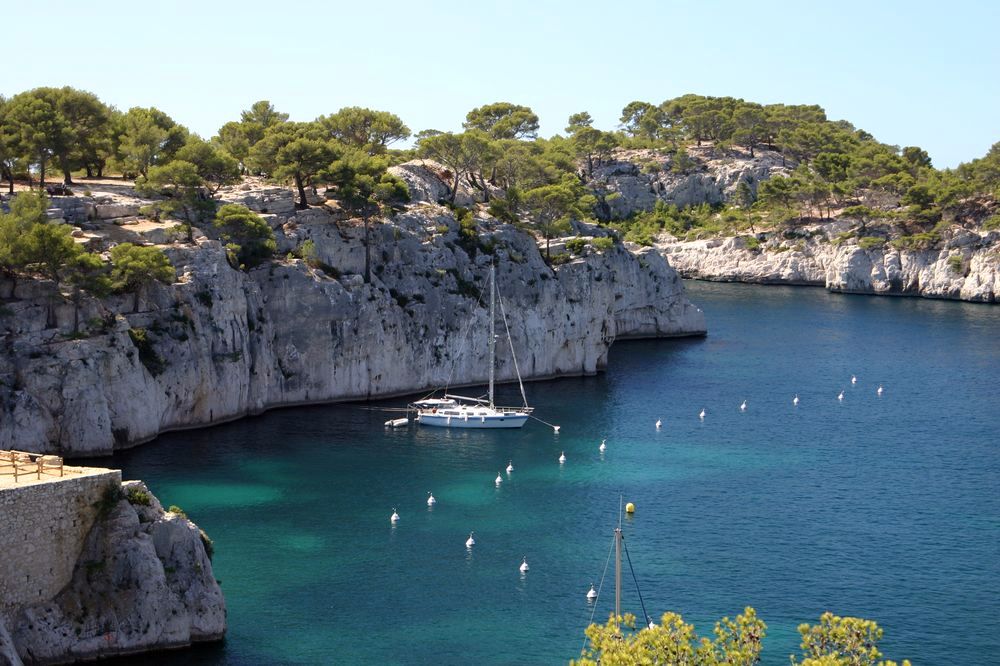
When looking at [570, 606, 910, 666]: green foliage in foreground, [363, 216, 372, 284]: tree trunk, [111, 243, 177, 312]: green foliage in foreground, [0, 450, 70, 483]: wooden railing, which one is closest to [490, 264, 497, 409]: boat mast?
[363, 216, 372, 284]: tree trunk

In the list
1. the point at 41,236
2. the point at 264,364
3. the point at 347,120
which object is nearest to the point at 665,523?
the point at 264,364

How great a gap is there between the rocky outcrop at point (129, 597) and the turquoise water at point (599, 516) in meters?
2.03

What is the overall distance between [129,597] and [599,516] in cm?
3279

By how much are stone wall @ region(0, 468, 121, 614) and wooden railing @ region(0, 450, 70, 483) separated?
2.09ft

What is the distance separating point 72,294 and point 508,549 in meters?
37.5

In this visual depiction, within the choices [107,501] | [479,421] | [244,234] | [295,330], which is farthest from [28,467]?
[244,234]

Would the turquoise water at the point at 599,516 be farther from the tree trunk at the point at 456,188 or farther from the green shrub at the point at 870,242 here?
the green shrub at the point at 870,242

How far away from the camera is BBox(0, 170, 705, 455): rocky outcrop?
77938 millimetres

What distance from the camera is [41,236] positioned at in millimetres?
78438

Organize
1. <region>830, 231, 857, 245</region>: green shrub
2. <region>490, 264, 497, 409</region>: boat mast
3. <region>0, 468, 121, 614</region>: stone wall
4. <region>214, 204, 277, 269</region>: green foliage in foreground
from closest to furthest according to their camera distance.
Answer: <region>0, 468, 121, 614</region>: stone wall, <region>214, 204, 277, 269</region>: green foliage in foreground, <region>490, 264, 497, 409</region>: boat mast, <region>830, 231, 857, 245</region>: green shrub

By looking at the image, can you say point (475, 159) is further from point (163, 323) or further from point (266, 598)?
point (266, 598)

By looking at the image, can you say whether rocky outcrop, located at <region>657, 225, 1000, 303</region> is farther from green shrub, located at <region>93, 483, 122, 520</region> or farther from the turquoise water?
green shrub, located at <region>93, 483, 122, 520</region>

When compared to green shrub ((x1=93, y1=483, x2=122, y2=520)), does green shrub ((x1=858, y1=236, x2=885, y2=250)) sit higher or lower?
higher

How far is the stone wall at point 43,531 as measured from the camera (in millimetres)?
44469
